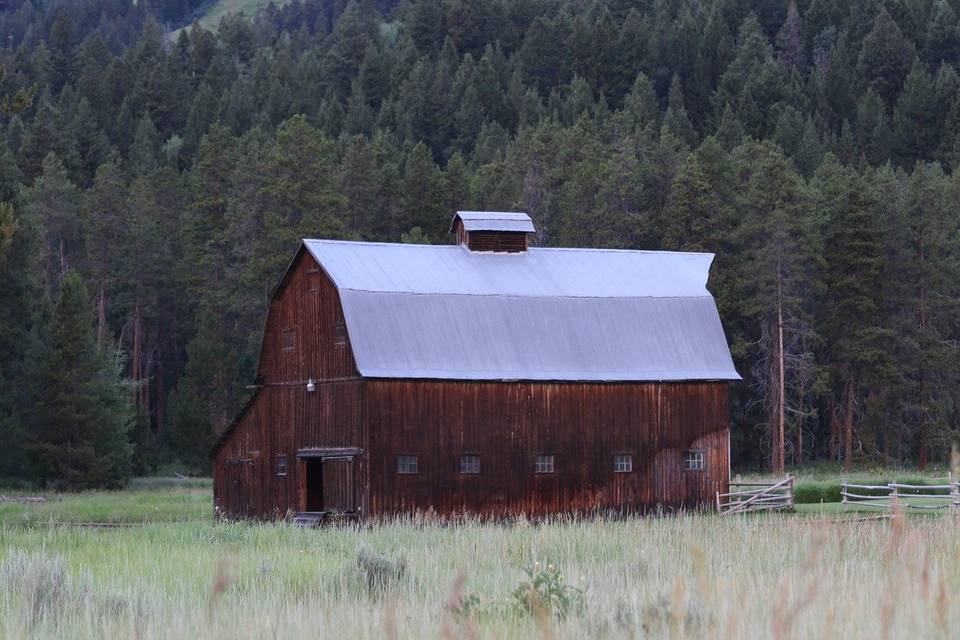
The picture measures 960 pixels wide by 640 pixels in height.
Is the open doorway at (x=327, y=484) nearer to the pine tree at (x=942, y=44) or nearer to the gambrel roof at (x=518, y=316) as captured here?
the gambrel roof at (x=518, y=316)

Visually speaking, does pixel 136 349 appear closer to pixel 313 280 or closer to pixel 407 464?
pixel 313 280

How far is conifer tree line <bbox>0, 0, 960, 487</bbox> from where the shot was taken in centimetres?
6194

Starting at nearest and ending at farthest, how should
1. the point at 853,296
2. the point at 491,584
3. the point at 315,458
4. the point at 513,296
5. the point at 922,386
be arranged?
the point at 491,584 → the point at 315,458 → the point at 513,296 → the point at 853,296 → the point at 922,386

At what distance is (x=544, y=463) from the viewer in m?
39.6

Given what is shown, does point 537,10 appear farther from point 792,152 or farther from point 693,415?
point 693,415

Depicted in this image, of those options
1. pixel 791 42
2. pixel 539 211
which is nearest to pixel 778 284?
pixel 539 211

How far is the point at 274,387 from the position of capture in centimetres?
4172

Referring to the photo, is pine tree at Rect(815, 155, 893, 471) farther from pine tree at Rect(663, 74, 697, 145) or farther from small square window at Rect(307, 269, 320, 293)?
pine tree at Rect(663, 74, 697, 145)

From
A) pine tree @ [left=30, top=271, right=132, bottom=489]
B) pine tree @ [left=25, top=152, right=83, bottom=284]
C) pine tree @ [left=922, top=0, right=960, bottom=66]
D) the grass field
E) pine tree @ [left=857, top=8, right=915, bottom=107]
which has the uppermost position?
pine tree @ [left=922, top=0, right=960, bottom=66]

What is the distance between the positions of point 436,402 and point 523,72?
325 ft

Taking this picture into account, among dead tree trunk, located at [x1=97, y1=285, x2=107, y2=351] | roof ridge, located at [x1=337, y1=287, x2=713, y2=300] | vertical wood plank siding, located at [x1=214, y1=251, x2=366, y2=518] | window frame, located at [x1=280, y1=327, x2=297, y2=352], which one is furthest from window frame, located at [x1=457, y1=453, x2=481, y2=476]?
dead tree trunk, located at [x1=97, y1=285, x2=107, y2=351]

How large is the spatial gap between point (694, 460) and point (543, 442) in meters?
4.70

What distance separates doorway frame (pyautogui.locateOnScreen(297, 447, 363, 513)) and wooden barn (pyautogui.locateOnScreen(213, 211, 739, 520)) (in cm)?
5

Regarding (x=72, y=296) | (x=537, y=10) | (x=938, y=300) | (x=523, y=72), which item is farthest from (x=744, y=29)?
(x=72, y=296)
